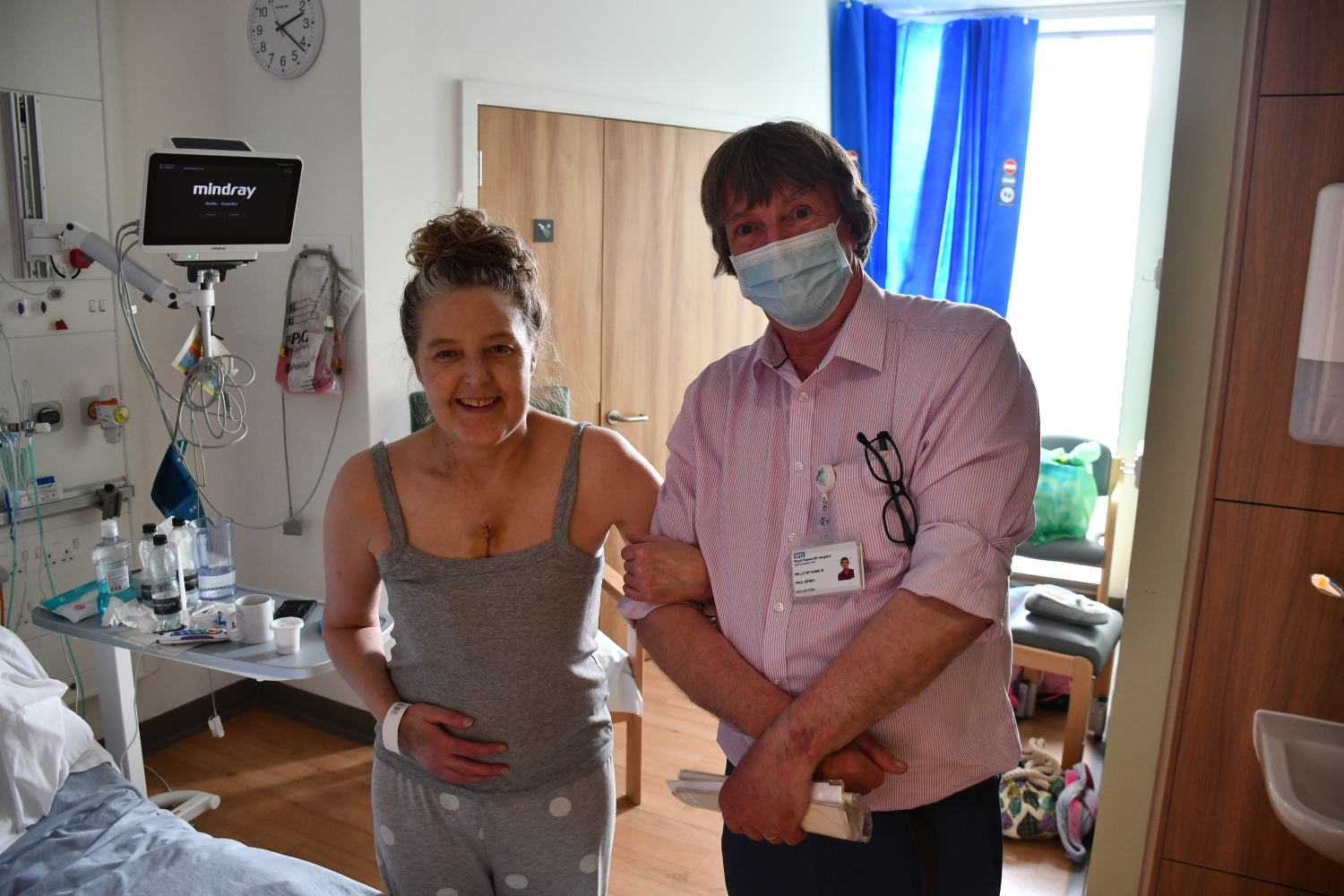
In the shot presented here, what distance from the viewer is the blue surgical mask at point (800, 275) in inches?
48.7

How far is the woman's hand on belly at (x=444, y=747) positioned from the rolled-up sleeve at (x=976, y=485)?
2.10ft

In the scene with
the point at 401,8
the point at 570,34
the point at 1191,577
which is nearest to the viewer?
the point at 1191,577

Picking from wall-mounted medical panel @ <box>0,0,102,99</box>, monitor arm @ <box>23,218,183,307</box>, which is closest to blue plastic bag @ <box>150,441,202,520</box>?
monitor arm @ <box>23,218,183,307</box>

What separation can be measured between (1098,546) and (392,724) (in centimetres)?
340

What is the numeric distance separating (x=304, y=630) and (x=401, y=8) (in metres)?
1.91

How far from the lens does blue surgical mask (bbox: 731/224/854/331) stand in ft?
4.06

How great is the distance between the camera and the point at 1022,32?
4.41 metres

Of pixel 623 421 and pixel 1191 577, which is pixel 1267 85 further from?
pixel 623 421

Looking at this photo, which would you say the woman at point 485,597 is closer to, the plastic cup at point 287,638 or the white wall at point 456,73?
the plastic cup at point 287,638

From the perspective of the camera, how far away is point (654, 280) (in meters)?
3.81

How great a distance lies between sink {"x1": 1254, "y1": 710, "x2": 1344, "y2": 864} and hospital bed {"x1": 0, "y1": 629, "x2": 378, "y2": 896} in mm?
1452

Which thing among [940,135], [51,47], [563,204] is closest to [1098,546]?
[940,135]

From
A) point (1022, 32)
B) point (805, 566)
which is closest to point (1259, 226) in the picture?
point (805, 566)

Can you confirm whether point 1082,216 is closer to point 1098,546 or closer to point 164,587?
point 1098,546
